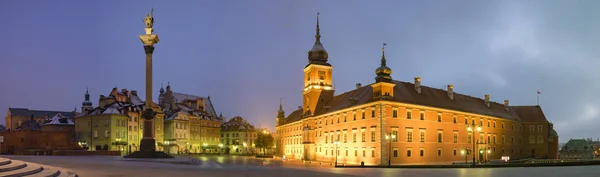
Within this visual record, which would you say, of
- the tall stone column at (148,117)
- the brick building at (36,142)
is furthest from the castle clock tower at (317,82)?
the brick building at (36,142)

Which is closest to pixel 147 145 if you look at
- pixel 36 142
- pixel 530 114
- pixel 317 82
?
pixel 36 142

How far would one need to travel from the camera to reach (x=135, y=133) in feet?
329

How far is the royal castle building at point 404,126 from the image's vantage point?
62.3m

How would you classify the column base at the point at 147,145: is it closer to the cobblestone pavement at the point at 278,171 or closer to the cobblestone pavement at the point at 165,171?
the cobblestone pavement at the point at 278,171

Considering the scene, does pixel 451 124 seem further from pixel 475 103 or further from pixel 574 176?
pixel 574 176

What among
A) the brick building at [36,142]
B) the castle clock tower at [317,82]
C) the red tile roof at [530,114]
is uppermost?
the castle clock tower at [317,82]

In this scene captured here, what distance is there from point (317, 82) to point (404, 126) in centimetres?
2645

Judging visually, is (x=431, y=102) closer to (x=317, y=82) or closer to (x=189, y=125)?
(x=317, y=82)

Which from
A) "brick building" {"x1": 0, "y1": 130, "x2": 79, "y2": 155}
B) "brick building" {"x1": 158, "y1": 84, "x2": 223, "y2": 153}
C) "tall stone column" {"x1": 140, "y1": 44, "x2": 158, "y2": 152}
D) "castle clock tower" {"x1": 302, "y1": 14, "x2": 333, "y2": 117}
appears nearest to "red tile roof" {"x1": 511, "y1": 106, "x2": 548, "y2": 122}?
"castle clock tower" {"x1": 302, "y1": 14, "x2": 333, "y2": 117}

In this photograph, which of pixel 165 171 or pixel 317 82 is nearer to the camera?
pixel 165 171

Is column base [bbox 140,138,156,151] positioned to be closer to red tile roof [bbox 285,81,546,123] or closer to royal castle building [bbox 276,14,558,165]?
royal castle building [bbox 276,14,558,165]

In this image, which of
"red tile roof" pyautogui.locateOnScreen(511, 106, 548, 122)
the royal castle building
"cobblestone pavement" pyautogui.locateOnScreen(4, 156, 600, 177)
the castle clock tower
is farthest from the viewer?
"red tile roof" pyautogui.locateOnScreen(511, 106, 548, 122)

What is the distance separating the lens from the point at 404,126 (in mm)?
62969

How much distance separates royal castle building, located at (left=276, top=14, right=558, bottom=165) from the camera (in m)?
62.3
